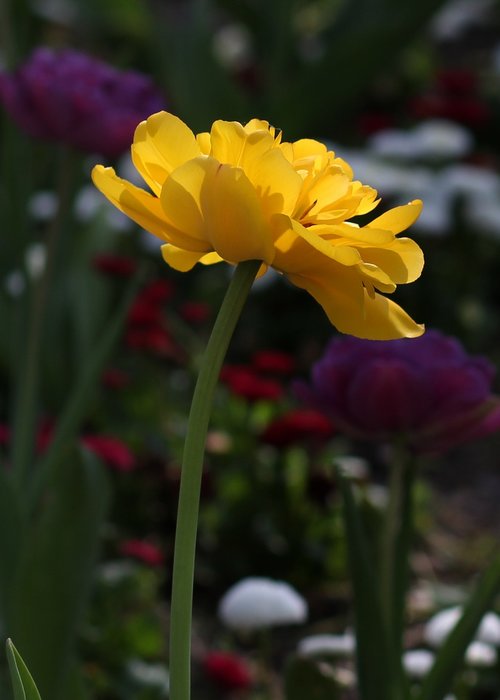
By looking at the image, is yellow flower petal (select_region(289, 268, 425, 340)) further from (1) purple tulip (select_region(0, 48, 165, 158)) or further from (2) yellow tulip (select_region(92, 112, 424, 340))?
(1) purple tulip (select_region(0, 48, 165, 158))

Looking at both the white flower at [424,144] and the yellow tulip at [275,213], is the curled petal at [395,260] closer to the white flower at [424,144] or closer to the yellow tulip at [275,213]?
the yellow tulip at [275,213]

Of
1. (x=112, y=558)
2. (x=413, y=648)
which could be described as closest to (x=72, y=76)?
(x=112, y=558)

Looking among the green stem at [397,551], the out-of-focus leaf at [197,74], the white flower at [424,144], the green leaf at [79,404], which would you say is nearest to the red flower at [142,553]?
the green leaf at [79,404]

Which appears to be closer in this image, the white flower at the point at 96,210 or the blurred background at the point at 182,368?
the blurred background at the point at 182,368

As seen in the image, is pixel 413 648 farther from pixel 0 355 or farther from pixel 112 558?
pixel 0 355

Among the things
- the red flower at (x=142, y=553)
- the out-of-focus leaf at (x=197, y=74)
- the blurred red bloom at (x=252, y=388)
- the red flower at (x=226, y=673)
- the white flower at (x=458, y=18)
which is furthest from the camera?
the white flower at (x=458, y=18)

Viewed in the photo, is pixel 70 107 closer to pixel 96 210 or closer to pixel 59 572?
pixel 59 572

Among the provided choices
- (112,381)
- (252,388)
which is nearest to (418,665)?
(252,388)

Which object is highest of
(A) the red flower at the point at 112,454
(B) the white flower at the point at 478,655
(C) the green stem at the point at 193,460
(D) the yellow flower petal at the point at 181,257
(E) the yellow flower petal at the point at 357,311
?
(A) the red flower at the point at 112,454
